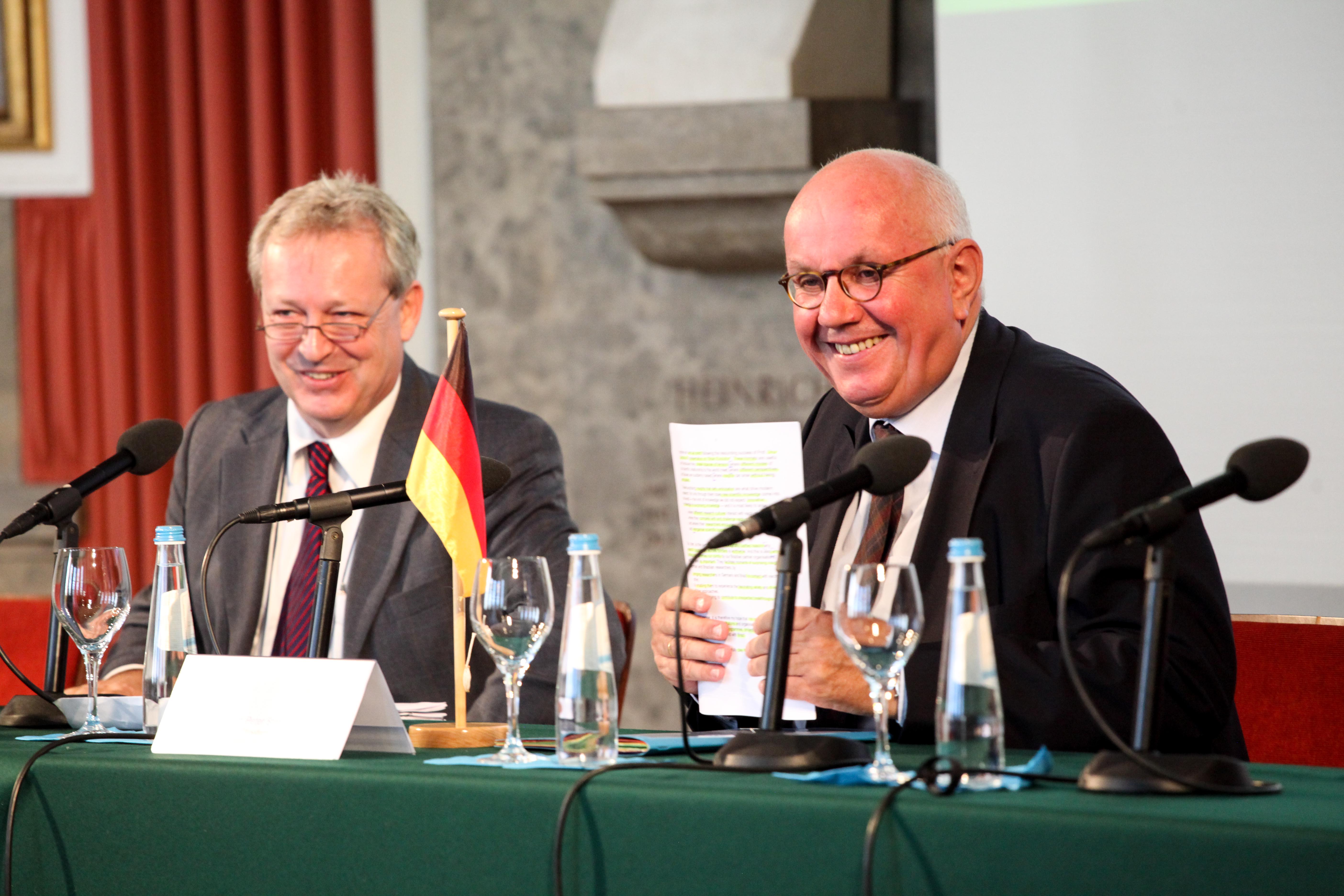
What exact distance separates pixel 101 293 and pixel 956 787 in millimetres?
4176

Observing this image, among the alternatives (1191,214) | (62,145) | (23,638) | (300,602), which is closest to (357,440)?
(300,602)

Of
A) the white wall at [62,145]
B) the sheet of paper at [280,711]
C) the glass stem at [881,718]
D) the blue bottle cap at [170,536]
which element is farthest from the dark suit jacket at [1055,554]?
the white wall at [62,145]

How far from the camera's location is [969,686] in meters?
1.44

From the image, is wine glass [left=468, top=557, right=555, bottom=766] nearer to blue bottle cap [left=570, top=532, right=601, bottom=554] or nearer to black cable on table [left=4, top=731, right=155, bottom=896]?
blue bottle cap [left=570, top=532, right=601, bottom=554]

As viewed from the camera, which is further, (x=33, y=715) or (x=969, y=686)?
Result: (x=33, y=715)

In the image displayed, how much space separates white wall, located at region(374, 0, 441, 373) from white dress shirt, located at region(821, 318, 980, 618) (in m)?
2.53

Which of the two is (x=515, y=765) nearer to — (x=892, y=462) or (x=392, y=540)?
(x=892, y=462)

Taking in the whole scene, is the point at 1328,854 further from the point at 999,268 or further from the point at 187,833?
the point at 999,268

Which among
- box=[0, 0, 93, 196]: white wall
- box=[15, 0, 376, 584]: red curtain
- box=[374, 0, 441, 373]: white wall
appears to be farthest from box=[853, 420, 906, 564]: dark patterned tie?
box=[0, 0, 93, 196]: white wall

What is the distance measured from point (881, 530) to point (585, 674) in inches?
31.2

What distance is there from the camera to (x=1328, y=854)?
47.1 inches

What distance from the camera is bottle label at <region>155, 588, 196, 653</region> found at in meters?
1.99

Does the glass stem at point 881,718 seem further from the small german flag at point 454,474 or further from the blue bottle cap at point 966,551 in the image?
the small german flag at point 454,474

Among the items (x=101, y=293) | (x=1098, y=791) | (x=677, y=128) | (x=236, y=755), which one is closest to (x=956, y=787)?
(x=1098, y=791)
